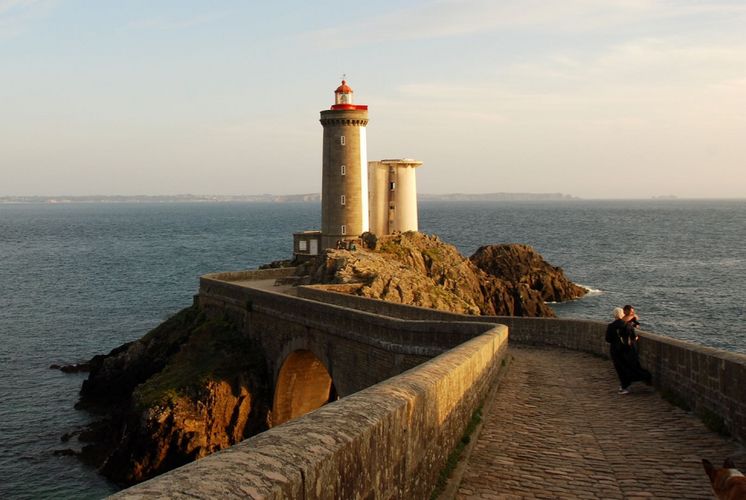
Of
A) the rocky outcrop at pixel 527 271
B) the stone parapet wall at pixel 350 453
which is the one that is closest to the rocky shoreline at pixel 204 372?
the rocky outcrop at pixel 527 271

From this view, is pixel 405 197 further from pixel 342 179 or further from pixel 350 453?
pixel 350 453

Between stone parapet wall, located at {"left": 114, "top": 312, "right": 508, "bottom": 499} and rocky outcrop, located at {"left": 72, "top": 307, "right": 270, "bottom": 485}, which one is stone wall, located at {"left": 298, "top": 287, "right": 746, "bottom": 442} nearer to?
stone parapet wall, located at {"left": 114, "top": 312, "right": 508, "bottom": 499}

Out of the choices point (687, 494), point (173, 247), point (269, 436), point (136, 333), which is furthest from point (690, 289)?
point (173, 247)

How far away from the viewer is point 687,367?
10.9 meters

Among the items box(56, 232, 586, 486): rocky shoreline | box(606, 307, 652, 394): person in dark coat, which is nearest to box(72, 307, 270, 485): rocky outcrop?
box(56, 232, 586, 486): rocky shoreline

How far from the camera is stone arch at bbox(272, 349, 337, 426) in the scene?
27.1m

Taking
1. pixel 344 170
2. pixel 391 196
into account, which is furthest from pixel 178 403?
pixel 391 196

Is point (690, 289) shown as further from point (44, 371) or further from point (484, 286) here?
point (44, 371)

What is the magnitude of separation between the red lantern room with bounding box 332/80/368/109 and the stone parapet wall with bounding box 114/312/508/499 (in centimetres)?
3571

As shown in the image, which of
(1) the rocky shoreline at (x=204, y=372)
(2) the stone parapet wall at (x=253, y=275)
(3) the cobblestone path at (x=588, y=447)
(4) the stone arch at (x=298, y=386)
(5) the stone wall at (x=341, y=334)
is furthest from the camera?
(2) the stone parapet wall at (x=253, y=275)

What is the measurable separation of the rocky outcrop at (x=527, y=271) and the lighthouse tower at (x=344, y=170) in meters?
17.2

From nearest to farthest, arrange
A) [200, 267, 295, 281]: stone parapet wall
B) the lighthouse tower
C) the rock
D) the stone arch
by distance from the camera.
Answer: the rock
the stone arch
[200, 267, 295, 281]: stone parapet wall
the lighthouse tower

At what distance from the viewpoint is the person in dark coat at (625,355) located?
12461 millimetres

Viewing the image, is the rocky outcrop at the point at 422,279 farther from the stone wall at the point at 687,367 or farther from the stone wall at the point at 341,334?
the stone wall at the point at 687,367
